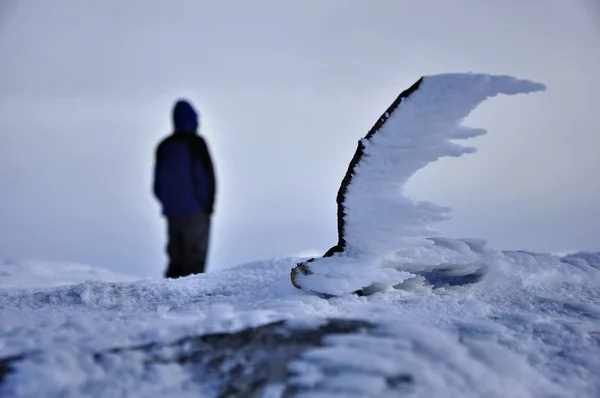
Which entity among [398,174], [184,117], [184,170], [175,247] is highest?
[184,117]

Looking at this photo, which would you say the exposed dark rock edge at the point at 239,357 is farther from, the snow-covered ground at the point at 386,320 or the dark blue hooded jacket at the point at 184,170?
the dark blue hooded jacket at the point at 184,170

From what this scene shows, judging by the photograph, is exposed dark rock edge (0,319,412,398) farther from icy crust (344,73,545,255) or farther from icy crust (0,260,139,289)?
icy crust (0,260,139,289)

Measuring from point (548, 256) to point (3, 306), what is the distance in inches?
97.7

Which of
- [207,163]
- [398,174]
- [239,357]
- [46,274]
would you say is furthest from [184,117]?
[239,357]


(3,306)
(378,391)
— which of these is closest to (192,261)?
(3,306)

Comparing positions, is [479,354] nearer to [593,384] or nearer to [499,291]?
[593,384]

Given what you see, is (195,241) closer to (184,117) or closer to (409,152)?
(184,117)

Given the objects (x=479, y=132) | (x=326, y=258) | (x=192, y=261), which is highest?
(x=479, y=132)

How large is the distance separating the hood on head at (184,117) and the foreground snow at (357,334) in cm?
393

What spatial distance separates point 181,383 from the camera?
4.69 feet

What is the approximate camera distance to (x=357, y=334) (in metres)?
1.65

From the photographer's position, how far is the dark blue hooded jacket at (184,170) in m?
6.18

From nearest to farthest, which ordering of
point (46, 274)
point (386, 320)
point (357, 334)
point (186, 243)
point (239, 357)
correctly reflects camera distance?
point (239, 357) → point (357, 334) → point (386, 320) → point (46, 274) → point (186, 243)

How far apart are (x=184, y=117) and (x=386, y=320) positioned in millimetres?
4887
